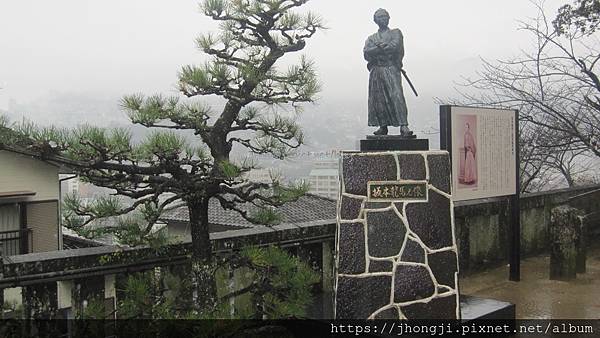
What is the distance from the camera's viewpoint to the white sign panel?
684cm

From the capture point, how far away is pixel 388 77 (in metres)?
5.37

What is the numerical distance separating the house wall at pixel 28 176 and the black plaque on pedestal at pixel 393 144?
5140mm

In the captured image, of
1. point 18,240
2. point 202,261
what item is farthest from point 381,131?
point 18,240

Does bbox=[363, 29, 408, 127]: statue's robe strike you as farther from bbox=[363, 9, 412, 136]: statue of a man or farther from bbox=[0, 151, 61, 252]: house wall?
bbox=[0, 151, 61, 252]: house wall

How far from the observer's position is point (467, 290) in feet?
23.5

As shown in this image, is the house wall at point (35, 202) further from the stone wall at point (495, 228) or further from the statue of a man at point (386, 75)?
the stone wall at point (495, 228)

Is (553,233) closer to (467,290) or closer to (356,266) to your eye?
(467,290)

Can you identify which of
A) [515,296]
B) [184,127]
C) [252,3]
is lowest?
[515,296]

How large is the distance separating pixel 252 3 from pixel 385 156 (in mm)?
1845

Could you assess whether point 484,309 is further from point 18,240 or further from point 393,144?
point 18,240

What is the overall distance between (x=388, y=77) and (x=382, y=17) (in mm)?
581

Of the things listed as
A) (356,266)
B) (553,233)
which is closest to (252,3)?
(356,266)

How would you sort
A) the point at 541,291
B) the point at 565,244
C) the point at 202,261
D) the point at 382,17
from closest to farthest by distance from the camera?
the point at 202,261 → the point at 382,17 → the point at 541,291 → the point at 565,244

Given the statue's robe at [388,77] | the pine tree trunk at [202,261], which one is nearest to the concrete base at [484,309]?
the statue's robe at [388,77]
